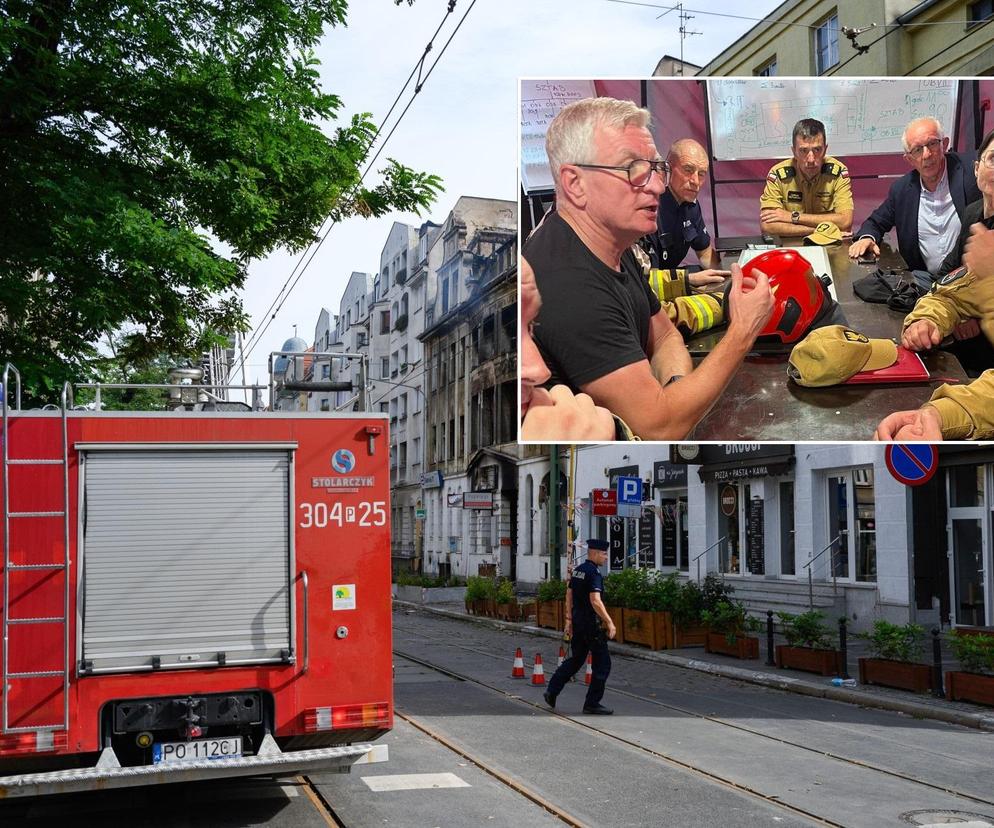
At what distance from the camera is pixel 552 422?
17891 millimetres

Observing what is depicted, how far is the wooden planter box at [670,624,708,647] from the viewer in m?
20.6

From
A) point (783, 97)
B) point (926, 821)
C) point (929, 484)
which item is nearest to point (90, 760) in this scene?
point (926, 821)

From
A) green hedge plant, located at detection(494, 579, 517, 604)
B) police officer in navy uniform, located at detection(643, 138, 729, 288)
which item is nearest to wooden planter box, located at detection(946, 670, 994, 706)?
police officer in navy uniform, located at detection(643, 138, 729, 288)

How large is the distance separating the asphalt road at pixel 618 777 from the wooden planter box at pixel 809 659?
234 cm

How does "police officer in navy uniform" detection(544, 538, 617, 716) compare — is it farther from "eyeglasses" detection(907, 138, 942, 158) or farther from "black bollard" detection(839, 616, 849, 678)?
"eyeglasses" detection(907, 138, 942, 158)

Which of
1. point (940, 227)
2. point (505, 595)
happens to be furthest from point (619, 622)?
point (940, 227)

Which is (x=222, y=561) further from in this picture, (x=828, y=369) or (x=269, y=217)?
(x=828, y=369)

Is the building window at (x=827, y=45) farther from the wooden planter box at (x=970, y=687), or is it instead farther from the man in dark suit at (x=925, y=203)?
the wooden planter box at (x=970, y=687)

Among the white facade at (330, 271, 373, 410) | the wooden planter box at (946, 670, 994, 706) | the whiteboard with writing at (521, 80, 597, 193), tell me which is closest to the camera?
the wooden planter box at (946, 670, 994, 706)

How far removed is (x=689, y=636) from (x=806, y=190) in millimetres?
8215

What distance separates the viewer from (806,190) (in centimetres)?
1767

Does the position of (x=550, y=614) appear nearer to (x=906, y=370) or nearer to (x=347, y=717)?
(x=906, y=370)

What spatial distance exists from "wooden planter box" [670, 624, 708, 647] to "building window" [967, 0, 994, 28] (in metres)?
13.3

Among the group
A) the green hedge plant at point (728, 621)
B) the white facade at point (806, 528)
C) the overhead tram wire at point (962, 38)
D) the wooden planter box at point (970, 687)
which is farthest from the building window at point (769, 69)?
the wooden planter box at point (970, 687)
